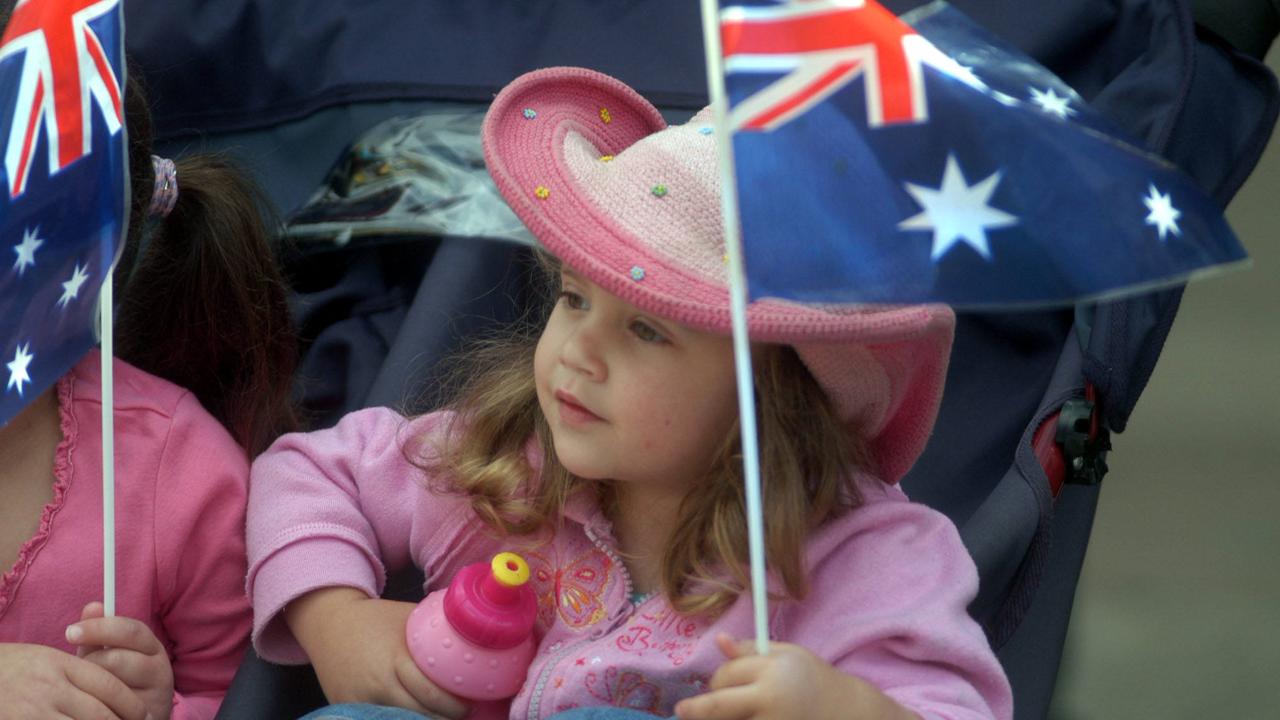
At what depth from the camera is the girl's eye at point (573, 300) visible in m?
1.25

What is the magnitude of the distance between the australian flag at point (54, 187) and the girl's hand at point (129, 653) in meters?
0.17

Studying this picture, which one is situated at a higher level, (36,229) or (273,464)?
(36,229)

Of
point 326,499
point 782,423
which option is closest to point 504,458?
point 326,499

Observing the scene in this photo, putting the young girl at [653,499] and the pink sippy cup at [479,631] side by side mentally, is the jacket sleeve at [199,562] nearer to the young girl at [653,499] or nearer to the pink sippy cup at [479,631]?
the young girl at [653,499]

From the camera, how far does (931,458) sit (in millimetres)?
1645

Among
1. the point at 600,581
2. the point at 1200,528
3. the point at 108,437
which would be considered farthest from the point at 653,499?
the point at 1200,528

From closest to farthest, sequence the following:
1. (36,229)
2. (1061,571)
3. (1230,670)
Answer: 1. (36,229)
2. (1061,571)
3. (1230,670)

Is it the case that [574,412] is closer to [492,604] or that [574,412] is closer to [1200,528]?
[492,604]

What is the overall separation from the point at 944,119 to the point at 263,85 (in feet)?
3.58

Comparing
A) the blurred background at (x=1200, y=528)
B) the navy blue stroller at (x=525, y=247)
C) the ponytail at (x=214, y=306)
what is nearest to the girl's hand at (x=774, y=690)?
the navy blue stroller at (x=525, y=247)

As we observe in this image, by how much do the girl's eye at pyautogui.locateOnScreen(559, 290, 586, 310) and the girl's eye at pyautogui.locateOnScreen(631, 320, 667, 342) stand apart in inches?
1.9

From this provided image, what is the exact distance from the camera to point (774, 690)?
41.2 inches

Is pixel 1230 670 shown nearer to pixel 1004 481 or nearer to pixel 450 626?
pixel 1004 481

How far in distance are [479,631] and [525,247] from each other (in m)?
0.60
